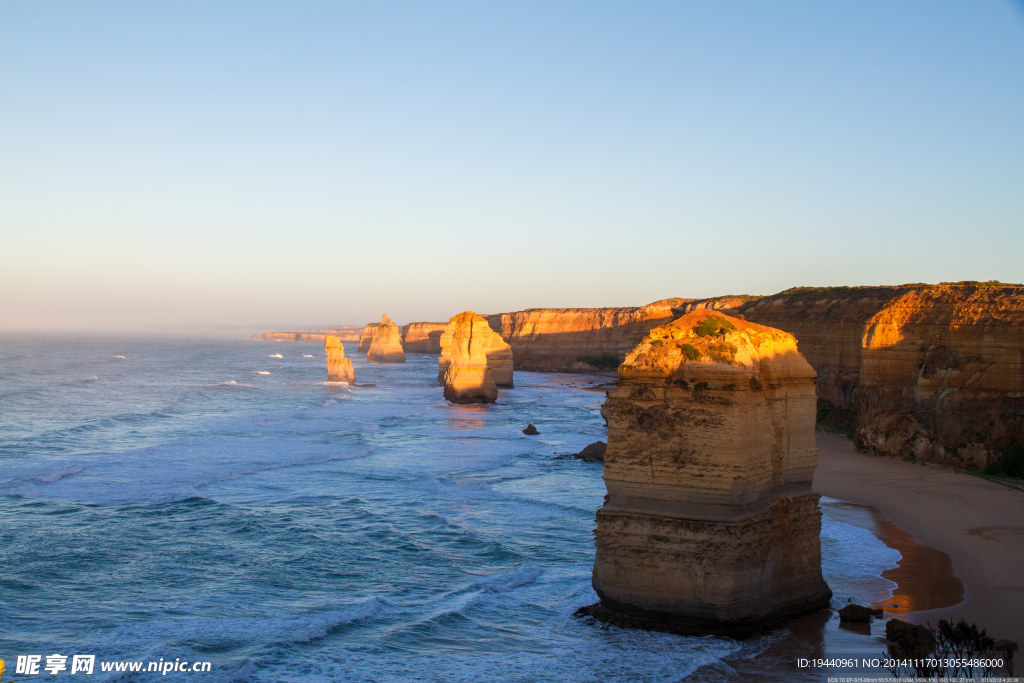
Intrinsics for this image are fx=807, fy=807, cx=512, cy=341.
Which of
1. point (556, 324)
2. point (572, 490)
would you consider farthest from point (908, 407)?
point (556, 324)

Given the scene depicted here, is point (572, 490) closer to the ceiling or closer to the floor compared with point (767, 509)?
closer to the floor

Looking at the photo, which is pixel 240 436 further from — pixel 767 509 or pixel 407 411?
pixel 767 509

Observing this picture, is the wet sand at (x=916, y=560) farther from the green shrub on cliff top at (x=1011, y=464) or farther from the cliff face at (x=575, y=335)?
the cliff face at (x=575, y=335)

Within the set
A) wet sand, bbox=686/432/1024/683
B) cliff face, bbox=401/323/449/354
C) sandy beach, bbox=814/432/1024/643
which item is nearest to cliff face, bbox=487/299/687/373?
cliff face, bbox=401/323/449/354

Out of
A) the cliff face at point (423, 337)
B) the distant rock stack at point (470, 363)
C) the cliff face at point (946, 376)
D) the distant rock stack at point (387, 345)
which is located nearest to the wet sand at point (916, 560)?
the cliff face at point (946, 376)

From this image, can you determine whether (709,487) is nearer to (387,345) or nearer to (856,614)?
(856,614)

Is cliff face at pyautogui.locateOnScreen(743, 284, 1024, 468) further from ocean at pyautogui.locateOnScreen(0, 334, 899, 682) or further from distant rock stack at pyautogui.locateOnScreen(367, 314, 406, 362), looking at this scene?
distant rock stack at pyautogui.locateOnScreen(367, 314, 406, 362)
